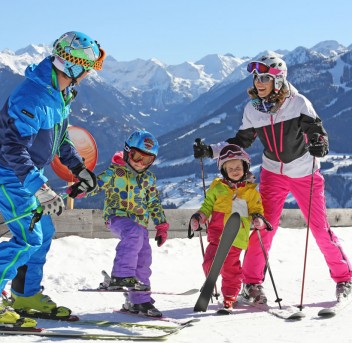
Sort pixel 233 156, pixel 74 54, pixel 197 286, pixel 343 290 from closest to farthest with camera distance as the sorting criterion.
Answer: pixel 74 54 < pixel 233 156 < pixel 343 290 < pixel 197 286

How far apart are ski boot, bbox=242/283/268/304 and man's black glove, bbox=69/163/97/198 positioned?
183 centimetres

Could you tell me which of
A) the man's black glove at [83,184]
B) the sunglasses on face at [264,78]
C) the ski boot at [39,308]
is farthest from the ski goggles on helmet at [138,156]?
the ski boot at [39,308]

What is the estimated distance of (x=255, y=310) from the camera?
5.05 metres

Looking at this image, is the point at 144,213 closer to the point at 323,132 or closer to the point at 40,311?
the point at 40,311

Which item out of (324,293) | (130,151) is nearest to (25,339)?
(130,151)

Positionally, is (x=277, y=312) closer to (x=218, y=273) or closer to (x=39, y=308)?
(x=218, y=273)

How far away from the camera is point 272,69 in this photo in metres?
5.25

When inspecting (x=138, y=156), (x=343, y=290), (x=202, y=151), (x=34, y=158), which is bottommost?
(x=343, y=290)

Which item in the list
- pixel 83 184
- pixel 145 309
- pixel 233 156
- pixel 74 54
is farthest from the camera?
pixel 233 156

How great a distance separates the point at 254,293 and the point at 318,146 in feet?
4.83

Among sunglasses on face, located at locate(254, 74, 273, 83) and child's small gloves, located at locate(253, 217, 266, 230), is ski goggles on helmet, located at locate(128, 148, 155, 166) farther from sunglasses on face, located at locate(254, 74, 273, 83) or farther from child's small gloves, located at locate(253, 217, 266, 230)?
sunglasses on face, located at locate(254, 74, 273, 83)

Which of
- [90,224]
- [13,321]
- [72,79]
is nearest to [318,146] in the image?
[72,79]

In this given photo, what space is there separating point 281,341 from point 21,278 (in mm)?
1983

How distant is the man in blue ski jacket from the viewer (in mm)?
3939
